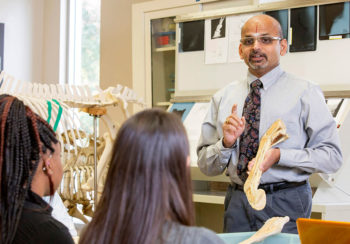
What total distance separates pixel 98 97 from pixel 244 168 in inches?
58.7

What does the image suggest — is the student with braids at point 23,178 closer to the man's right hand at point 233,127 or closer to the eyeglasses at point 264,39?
the man's right hand at point 233,127

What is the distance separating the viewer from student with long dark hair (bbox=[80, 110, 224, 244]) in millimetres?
821

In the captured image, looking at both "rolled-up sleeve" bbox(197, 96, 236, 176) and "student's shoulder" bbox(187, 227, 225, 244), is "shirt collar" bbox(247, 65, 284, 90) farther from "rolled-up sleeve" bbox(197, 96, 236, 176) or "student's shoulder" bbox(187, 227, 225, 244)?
"student's shoulder" bbox(187, 227, 225, 244)

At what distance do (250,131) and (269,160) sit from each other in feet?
0.71

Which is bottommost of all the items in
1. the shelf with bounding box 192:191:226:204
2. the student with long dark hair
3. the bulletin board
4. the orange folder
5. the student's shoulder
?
the shelf with bounding box 192:191:226:204

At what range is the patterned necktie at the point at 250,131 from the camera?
1844 mm

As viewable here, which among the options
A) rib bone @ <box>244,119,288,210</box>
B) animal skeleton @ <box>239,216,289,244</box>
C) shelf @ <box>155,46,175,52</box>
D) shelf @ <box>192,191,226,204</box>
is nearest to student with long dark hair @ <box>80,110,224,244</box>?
animal skeleton @ <box>239,216,289,244</box>

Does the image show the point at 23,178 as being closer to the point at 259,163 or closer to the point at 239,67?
the point at 259,163

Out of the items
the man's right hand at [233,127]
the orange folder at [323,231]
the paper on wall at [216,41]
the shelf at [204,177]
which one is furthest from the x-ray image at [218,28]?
the orange folder at [323,231]

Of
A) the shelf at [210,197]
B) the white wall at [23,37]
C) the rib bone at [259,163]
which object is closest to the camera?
the rib bone at [259,163]

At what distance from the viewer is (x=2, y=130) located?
1.02 m

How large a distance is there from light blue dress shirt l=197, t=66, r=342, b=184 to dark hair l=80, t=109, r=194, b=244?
95 cm

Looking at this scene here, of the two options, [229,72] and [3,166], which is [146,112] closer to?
[3,166]

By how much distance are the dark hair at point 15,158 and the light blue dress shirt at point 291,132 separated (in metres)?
0.91
